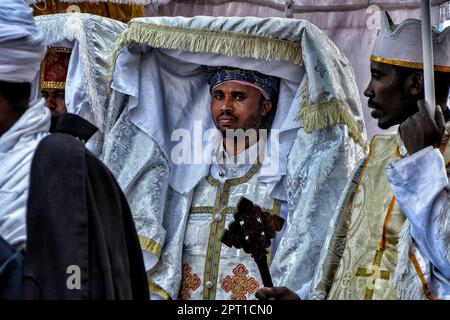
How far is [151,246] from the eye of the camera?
5688mm

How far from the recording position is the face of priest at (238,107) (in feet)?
19.1

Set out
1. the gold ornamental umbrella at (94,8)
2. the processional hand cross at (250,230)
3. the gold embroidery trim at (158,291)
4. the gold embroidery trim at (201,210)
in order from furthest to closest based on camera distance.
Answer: the gold ornamental umbrella at (94,8) < the gold embroidery trim at (201,210) < the gold embroidery trim at (158,291) < the processional hand cross at (250,230)

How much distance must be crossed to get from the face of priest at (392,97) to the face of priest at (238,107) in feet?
3.72

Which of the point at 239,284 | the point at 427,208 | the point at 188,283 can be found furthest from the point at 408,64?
the point at 188,283

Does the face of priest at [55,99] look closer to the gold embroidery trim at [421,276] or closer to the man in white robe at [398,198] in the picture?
the man in white robe at [398,198]

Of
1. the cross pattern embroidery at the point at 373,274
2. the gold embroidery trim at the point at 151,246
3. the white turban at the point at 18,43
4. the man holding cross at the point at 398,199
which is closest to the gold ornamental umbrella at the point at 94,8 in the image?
the gold embroidery trim at the point at 151,246

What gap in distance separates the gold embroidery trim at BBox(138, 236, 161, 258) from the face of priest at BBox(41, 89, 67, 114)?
1401 mm

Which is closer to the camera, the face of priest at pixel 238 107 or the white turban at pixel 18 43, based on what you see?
the white turban at pixel 18 43

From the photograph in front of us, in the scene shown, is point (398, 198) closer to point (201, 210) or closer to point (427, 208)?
point (427, 208)

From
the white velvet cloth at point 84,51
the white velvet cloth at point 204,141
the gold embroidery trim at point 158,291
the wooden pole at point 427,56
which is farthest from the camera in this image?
the white velvet cloth at point 84,51

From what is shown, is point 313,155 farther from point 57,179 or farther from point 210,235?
point 57,179

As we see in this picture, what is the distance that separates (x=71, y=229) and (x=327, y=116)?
280 cm

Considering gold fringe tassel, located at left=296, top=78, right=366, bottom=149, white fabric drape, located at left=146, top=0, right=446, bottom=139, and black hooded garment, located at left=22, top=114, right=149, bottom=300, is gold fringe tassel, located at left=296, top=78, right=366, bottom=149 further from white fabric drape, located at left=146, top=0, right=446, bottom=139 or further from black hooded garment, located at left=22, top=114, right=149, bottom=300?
black hooded garment, located at left=22, top=114, right=149, bottom=300

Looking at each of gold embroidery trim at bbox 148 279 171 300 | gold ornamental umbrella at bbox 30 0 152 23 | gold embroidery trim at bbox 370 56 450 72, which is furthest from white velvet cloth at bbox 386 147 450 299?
gold ornamental umbrella at bbox 30 0 152 23
